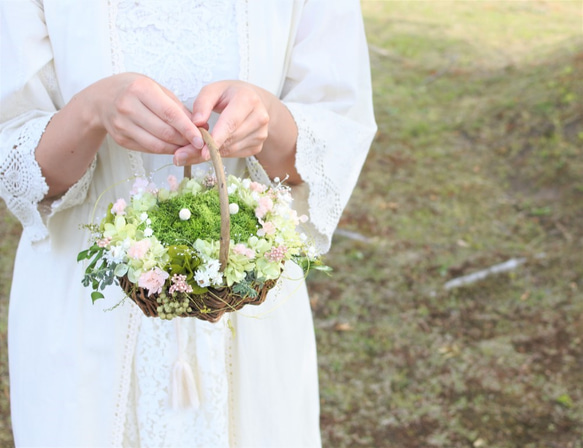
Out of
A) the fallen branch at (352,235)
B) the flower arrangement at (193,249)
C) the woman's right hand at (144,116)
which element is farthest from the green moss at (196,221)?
the fallen branch at (352,235)

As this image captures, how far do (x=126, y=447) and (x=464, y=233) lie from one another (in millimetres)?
3673

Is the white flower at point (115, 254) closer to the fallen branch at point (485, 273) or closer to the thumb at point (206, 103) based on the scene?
the thumb at point (206, 103)

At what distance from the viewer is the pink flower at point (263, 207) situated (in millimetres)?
1203

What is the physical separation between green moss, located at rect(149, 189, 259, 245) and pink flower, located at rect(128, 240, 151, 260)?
0.06m

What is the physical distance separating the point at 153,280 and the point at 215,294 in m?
0.11

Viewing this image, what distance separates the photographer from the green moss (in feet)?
3.78

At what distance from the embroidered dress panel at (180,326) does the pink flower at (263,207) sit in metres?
0.36

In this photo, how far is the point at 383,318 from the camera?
13.0 feet

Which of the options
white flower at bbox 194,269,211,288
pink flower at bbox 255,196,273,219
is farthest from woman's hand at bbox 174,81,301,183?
white flower at bbox 194,269,211,288

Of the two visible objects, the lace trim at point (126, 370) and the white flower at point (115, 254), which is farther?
the lace trim at point (126, 370)

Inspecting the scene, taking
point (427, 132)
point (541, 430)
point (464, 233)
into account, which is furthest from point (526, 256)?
point (427, 132)

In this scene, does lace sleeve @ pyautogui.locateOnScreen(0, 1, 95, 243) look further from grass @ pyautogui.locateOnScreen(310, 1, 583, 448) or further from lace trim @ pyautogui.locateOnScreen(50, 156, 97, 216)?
grass @ pyautogui.locateOnScreen(310, 1, 583, 448)

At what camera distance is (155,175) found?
149 centimetres

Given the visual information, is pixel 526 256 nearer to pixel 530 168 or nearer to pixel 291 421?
pixel 530 168
